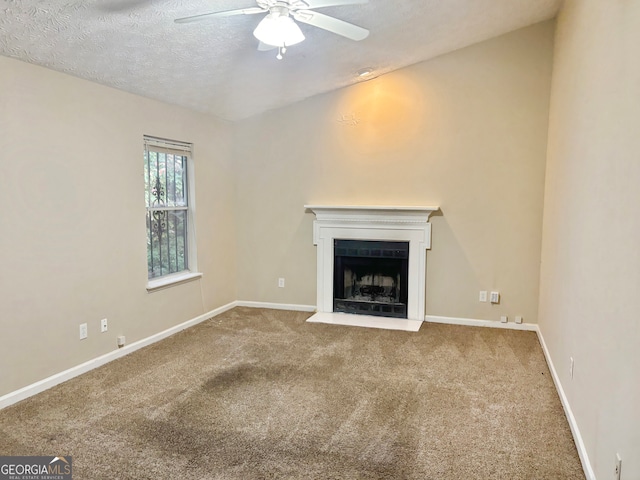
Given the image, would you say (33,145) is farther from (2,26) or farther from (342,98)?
(342,98)

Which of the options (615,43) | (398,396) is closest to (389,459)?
(398,396)

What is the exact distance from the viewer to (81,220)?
3250 millimetres

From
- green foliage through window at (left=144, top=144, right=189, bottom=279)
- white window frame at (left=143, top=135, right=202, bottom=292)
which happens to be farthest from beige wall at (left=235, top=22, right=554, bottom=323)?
green foliage through window at (left=144, top=144, right=189, bottom=279)

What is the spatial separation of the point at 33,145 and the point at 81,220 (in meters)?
0.63

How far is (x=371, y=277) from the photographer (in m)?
4.95

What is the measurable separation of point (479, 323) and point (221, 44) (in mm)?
3676

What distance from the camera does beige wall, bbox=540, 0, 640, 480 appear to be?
1585mm

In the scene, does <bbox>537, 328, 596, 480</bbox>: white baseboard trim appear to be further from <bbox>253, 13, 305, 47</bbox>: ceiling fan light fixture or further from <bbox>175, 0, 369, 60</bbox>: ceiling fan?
<bbox>253, 13, 305, 47</bbox>: ceiling fan light fixture

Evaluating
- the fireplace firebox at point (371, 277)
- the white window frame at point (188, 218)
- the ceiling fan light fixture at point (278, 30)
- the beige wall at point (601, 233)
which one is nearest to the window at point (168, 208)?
the white window frame at point (188, 218)

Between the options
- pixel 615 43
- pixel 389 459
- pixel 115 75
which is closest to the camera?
pixel 615 43

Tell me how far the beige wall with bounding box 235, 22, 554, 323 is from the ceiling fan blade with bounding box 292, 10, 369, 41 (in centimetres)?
221

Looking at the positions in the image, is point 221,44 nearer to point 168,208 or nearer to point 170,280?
point 168,208

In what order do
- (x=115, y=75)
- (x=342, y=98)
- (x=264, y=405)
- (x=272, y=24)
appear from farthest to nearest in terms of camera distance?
1. (x=342, y=98)
2. (x=115, y=75)
3. (x=264, y=405)
4. (x=272, y=24)

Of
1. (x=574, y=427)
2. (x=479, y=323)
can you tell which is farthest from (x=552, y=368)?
(x=479, y=323)
